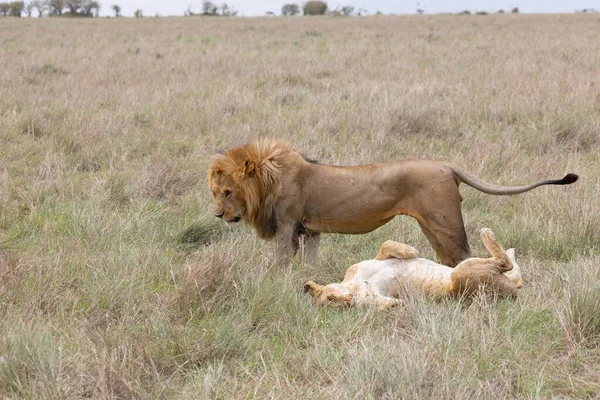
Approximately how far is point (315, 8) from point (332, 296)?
2674 inches

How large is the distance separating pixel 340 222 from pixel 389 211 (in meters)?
0.33

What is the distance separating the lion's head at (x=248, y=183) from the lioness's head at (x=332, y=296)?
30.8 inches

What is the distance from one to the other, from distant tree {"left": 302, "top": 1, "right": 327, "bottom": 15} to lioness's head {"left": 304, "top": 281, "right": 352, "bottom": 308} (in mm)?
67169

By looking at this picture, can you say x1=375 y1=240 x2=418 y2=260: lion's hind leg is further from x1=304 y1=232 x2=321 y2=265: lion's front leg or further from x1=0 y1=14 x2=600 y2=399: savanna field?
x1=304 y1=232 x2=321 y2=265: lion's front leg

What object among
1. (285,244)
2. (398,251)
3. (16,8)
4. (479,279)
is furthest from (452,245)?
(16,8)

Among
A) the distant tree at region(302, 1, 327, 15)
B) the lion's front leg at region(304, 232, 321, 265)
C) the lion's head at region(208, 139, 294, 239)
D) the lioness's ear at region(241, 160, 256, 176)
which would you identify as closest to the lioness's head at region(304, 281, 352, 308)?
the lion's front leg at region(304, 232, 321, 265)

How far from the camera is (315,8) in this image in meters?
68.9

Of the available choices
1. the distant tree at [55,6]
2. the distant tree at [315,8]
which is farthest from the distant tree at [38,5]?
the distant tree at [315,8]

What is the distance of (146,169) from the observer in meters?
6.56

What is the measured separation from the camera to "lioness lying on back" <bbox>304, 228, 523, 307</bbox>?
3.69 metres

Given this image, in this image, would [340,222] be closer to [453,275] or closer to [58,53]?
[453,275]

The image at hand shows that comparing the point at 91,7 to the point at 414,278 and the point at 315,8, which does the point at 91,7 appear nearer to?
the point at 315,8

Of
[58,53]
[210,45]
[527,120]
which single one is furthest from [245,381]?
[210,45]

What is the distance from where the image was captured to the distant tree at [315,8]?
68.9 metres
